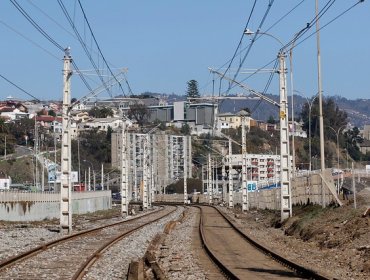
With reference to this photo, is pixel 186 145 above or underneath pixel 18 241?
above

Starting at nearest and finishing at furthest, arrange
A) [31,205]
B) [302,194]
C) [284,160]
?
[284,160] < [302,194] < [31,205]

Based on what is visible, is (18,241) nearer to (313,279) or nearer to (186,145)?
(313,279)

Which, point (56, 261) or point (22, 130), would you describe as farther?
point (22, 130)

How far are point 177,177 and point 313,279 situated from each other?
531 feet

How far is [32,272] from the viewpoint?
68.1ft

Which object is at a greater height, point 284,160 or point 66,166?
point 284,160

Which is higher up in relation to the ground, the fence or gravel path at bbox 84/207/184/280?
the fence

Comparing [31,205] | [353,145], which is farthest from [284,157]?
[353,145]

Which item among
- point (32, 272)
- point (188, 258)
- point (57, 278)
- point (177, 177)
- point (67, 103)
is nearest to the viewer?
point (57, 278)

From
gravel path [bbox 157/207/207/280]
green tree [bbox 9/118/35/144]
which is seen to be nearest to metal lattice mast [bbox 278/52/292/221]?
gravel path [bbox 157/207/207/280]

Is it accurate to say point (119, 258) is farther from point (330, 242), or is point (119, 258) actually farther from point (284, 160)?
point (284, 160)

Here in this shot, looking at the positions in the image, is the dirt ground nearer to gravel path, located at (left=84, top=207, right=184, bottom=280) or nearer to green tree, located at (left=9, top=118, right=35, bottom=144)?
gravel path, located at (left=84, top=207, right=184, bottom=280)

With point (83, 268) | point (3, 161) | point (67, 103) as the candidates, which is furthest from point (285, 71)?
point (3, 161)

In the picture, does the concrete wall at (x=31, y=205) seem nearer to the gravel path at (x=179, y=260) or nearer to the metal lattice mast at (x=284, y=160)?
the metal lattice mast at (x=284, y=160)
